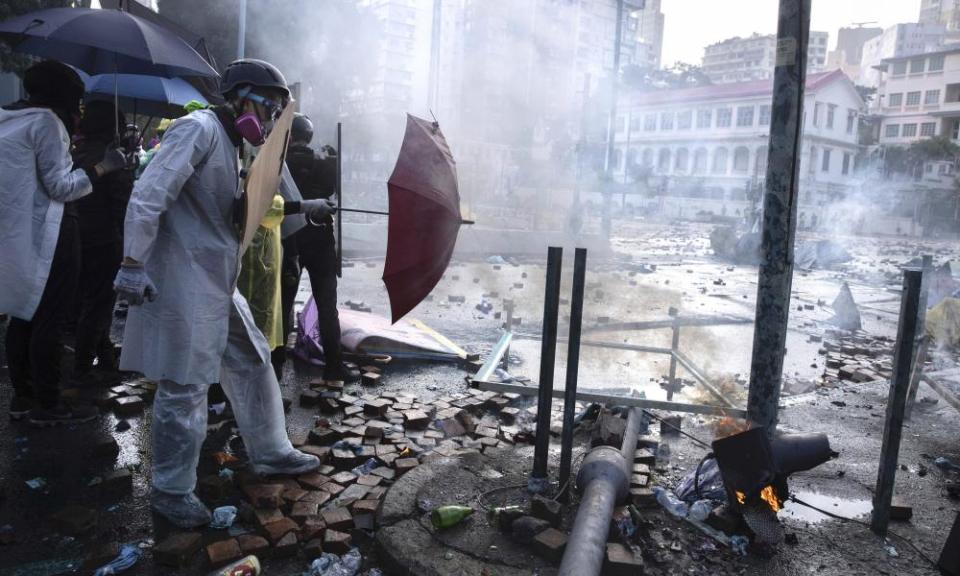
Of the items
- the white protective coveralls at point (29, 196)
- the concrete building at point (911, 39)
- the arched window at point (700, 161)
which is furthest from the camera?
the concrete building at point (911, 39)

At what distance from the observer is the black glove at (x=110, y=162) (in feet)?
11.9

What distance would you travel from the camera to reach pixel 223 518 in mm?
2729

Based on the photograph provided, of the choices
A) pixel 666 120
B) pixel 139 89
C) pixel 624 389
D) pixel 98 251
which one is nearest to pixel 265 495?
pixel 98 251

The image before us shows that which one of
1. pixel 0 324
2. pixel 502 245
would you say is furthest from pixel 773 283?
pixel 502 245

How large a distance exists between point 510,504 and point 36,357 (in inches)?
106

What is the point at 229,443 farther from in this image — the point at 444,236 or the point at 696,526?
the point at 696,526

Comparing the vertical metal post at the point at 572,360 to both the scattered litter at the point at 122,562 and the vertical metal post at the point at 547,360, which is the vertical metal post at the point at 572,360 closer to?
the vertical metal post at the point at 547,360

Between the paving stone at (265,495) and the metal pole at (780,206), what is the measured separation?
7.83 ft

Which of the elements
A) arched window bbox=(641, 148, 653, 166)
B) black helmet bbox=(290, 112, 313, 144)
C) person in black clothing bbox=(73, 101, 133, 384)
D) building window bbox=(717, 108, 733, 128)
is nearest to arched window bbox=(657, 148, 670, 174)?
arched window bbox=(641, 148, 653, 166)

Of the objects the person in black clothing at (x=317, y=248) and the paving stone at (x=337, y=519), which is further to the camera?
the person in black clothing at (x=317, y=248)

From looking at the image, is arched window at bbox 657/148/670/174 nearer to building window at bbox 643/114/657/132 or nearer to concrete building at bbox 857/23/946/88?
building window at bbox 643/114/657/132

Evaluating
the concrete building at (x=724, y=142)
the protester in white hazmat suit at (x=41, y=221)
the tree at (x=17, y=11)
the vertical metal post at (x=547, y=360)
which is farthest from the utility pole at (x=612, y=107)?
the concrete building at (x=724, y=142)

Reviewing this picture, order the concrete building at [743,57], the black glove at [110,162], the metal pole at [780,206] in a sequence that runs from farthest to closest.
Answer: the concrete building at [743,57]
the black glove at [110,162]
the metal pole at [780,206]

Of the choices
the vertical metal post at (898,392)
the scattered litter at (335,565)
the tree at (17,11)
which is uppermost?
the tree at (17,11)
